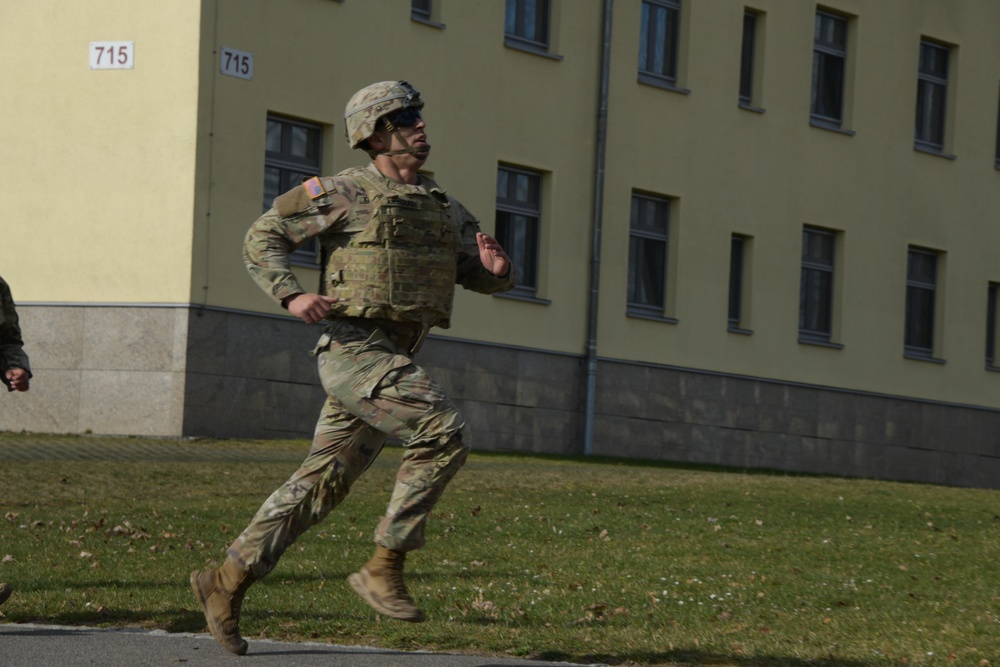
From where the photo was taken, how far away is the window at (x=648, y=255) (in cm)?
2864

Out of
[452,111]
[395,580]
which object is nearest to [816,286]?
[452,111]

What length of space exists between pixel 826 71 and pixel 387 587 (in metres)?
25.8

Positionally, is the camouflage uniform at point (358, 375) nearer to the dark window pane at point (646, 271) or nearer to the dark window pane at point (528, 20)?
the dark window pane at point (528, 20)

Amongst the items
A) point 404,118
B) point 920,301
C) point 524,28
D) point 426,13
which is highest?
point 524,28

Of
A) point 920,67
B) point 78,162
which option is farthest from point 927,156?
point 78,162

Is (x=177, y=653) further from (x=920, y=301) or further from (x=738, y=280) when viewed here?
(x=920, y=301)

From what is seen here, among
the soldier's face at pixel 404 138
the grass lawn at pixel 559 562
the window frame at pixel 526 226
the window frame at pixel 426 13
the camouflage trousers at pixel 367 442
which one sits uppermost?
the window frame at pixel 426 13

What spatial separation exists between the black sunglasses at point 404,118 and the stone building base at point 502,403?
1044 centimetres

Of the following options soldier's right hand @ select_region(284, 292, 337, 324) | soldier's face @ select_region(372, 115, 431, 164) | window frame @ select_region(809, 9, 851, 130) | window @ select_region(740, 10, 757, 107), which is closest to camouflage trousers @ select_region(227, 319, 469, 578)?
soldier's right hand @ select_region(284, 292, 337, 324)

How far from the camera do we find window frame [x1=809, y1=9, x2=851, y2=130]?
1236 inches

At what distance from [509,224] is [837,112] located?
25.0 feet

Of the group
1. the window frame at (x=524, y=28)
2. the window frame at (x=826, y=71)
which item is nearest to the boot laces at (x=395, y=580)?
the window frame at (x=524, y=28)

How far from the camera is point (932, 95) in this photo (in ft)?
111

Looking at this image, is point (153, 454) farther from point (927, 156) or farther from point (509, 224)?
point (927, 156)
